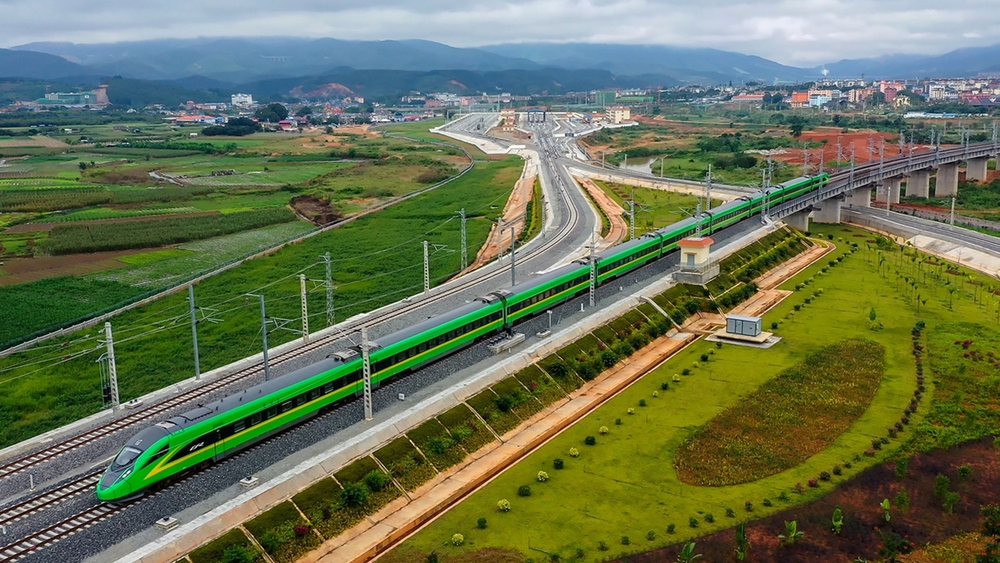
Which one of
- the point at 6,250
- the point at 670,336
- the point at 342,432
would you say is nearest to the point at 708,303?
the point at 670,336

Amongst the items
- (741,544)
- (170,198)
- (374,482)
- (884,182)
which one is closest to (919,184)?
(884,182)

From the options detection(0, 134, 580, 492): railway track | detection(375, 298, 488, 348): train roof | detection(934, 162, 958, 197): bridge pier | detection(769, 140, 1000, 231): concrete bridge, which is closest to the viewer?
detection(0, 134, 580, 492): railway track

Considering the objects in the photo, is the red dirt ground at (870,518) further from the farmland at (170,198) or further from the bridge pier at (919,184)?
the bridge pier at (919,184)

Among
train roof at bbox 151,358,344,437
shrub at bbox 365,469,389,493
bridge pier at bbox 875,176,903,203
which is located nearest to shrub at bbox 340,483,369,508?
shrub at bbox 365,469,389,493

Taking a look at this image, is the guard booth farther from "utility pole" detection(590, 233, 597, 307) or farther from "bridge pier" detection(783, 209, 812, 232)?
"bridge pier" detection(783, 209, 812, 232)

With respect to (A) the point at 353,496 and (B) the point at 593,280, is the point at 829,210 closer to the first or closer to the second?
(B) the point at 593,280

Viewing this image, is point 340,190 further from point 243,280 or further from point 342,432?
point 342,432

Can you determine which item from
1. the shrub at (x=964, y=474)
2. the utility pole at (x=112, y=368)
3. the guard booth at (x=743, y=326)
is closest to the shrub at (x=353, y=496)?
the utility pole at (x=112, y=368)
